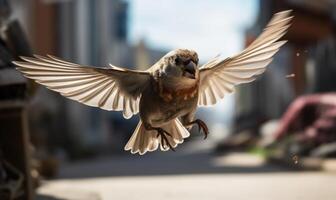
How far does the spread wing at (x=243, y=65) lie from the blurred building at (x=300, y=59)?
12.4 meters

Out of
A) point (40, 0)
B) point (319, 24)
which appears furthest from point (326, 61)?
point (40, 0)

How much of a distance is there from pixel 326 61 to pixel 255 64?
20488 millimetres

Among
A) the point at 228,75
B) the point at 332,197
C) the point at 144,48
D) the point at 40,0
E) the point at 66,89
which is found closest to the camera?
the point at 66,89

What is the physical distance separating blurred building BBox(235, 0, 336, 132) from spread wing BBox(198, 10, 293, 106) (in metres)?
12.4

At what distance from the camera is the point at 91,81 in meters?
4.49

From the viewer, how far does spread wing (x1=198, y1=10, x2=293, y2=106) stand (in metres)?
4.30

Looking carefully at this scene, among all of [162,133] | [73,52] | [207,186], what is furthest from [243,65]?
[73,52]

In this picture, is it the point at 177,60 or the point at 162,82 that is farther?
the point at 162,82

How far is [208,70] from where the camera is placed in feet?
15.7

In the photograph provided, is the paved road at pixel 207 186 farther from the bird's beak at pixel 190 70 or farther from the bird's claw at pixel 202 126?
the bird's beak at pixel 190 70

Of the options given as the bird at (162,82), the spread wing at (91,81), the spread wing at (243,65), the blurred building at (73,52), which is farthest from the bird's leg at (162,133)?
the blurred building at (73,52)

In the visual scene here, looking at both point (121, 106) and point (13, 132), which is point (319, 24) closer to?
point (13, 132)

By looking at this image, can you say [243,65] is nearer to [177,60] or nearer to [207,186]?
[177,60]

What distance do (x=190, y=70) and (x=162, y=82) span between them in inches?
12.4
